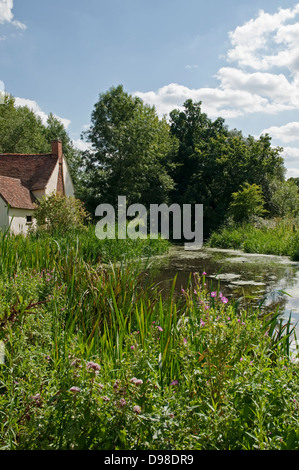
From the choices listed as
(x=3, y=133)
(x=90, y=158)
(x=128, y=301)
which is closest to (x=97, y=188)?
(x=90, y=158)

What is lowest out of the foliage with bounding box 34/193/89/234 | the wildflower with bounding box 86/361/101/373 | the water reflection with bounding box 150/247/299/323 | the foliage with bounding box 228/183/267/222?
the water reflection with bounding box 150/247/299/323

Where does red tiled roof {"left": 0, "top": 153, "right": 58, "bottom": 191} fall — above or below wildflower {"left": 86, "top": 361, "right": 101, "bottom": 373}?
above

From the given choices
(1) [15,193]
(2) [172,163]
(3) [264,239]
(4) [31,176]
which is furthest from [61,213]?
(2) [172,163]

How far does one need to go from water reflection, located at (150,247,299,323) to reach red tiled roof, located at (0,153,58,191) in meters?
13.7

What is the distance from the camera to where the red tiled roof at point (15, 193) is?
19270 millimetres

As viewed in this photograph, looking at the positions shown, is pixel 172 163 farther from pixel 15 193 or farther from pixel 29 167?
pixel 15 193

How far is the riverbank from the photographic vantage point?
1278 cm

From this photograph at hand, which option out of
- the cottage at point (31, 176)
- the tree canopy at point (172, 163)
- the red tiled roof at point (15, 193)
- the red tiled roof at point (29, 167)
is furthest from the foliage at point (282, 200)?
the red tiled roof at point (15, 193)

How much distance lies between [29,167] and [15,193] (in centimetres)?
359

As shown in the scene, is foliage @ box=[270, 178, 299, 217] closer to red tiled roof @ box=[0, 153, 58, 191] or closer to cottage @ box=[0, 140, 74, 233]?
cottage @ box=[0, 140, 74, 233]

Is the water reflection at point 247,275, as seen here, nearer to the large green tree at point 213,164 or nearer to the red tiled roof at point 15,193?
the large green tree at point 213,164

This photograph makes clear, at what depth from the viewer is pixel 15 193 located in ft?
66.7

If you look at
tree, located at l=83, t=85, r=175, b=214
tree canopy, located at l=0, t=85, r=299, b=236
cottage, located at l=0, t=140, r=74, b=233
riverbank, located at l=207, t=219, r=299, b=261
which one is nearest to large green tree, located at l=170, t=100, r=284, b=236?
tree canopy, located at l=0, t=85, r=299, b=236
